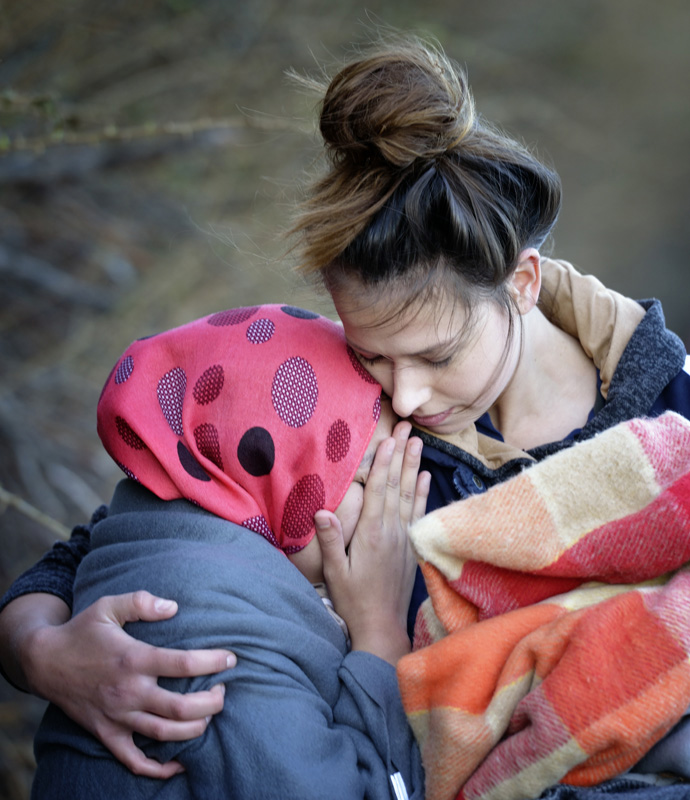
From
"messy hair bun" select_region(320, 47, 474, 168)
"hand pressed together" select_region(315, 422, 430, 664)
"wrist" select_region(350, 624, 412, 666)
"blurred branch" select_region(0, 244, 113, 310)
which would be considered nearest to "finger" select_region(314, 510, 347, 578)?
"hand pressed together" select_region(315, 422, 430, 664)

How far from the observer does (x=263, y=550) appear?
121 centimetres

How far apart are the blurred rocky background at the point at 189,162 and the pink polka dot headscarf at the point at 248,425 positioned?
23 cm

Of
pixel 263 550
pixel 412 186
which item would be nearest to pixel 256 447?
pixel 263 550

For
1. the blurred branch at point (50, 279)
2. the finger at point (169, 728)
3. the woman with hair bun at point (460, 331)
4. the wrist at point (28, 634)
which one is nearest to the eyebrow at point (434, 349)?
the woman with hair bun at point (460, 331)

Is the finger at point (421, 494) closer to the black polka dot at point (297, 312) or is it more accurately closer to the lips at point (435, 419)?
the lips at point (435, 419)

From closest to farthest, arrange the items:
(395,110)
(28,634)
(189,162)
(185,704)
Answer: (185,704) < (395,110) < (28,634) < (189,162)

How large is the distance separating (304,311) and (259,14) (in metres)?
2.62

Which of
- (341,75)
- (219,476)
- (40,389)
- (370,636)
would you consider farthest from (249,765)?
(40,389)

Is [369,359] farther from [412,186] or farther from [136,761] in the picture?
[136,761]

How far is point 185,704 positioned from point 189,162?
289cm

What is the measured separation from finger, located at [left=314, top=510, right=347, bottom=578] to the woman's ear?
0.51m

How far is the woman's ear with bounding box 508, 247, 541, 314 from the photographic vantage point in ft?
4.27

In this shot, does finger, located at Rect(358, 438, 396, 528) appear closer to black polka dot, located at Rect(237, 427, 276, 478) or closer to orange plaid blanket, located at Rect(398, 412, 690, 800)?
black polka dot, located at Rect(237, 427, 276, 478)

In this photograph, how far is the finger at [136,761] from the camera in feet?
3.49
